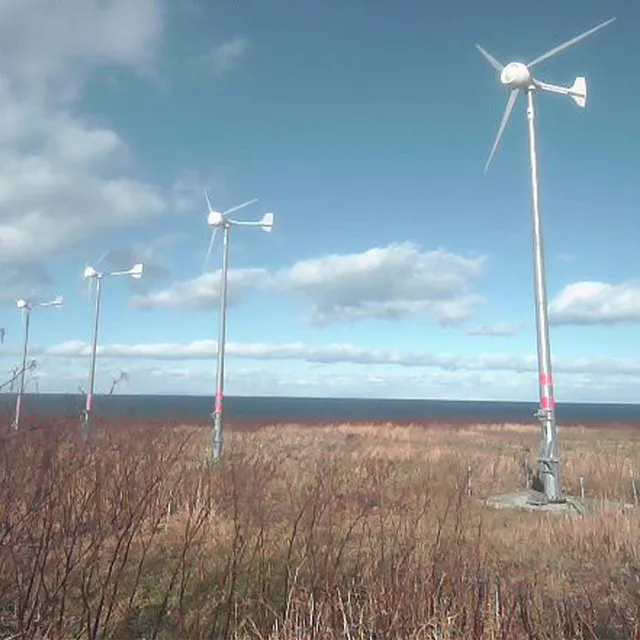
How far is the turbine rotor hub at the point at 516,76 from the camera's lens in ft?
51.5

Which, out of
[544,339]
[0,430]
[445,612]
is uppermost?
[544,339]

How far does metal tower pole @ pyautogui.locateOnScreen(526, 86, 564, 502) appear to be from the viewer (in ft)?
45.5

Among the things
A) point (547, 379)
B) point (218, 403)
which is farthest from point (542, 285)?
point (218, 403)

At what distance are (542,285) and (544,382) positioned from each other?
2230 millimetres

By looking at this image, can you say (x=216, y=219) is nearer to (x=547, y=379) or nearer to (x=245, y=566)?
(x=547, y=379)

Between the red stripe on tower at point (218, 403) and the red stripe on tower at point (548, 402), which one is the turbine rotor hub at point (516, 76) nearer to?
the red stripe on tower at point (548, 402)

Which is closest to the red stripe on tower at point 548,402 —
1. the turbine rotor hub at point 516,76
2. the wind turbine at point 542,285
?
the wind turbine at point 542,285

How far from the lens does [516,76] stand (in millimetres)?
15734

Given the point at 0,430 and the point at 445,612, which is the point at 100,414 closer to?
the point at 0,430

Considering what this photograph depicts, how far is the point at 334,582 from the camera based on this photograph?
15.4ft

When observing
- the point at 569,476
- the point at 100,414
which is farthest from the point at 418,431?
the point at 100,414

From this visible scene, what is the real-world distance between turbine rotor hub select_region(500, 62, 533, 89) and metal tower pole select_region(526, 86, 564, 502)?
2320 millimetres

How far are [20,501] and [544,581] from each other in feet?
19.3

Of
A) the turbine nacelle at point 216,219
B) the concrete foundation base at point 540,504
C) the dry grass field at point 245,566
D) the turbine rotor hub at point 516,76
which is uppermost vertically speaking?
the turbine rotor hub at point 516,76
